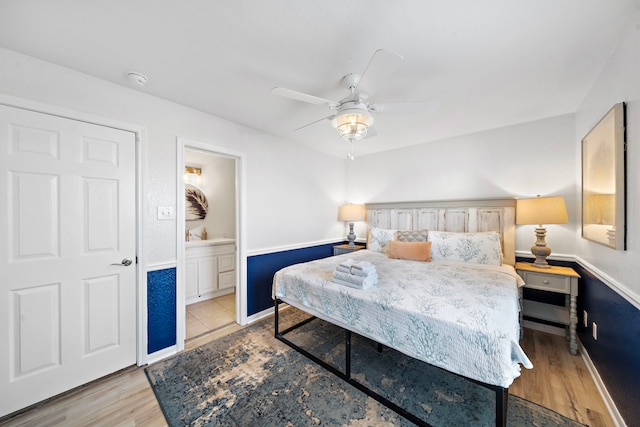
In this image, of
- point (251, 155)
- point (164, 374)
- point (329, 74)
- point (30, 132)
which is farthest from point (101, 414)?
point (329, 74)

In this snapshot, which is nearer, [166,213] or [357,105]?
[357,105]

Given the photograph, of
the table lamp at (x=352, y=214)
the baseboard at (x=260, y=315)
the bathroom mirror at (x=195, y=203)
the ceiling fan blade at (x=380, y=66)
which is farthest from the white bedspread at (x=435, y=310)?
the bathroom mirror at (x=195, y=203)

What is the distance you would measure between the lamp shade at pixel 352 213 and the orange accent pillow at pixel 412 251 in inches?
46.2

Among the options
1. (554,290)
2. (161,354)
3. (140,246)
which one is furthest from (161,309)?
(554,290)

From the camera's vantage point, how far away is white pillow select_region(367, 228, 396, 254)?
11.6ft

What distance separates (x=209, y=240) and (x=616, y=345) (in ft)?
15.6

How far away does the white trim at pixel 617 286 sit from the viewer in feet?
4.43

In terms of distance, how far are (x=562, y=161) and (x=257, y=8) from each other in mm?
3515

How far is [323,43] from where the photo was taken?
1.55 metres

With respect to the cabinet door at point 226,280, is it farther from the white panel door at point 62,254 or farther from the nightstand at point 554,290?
the nightstand at point 554,290

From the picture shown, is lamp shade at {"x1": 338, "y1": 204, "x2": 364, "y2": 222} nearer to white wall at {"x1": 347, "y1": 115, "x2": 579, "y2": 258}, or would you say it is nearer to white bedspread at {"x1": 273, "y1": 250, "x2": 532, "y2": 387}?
white wall at {"x1": 347, "y1": 115, "x2": 579, "y2": 258}

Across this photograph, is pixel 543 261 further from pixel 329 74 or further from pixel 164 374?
pixel 164 374

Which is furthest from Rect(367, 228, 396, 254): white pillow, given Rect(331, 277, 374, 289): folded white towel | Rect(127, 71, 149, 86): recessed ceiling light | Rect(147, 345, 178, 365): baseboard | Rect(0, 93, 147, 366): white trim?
Rect(127, 71, 149, 86): recessed ceiling light

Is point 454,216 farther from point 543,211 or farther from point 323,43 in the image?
point 323,43
